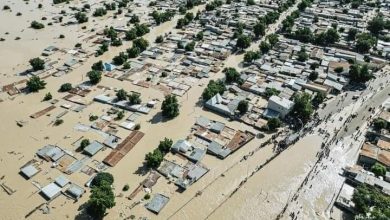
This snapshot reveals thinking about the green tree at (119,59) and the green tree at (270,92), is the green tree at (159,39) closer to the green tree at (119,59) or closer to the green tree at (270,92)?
the green tree at (119,59)

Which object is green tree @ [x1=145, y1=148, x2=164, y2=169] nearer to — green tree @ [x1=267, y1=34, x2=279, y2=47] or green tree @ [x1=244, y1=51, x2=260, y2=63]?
green tree @ [x1=244, y1=51, x2=260, y2=63]

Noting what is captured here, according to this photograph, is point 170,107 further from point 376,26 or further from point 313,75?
point 376,26

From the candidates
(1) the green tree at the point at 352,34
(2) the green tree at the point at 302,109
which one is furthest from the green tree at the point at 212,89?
(1) the green tree at the point at 352,34

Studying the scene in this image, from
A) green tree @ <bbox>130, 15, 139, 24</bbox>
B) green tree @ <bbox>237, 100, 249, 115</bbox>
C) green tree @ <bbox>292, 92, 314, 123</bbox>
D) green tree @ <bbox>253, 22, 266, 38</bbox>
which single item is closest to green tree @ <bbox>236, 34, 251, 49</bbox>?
green tree @ <bbox>253, 22, 266, 38</bbox>

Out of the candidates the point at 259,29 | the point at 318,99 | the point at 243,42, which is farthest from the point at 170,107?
the point at 259,29

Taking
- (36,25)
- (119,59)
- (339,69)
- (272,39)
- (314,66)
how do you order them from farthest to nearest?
(36,25), (272,39), (119,59), (314,66), (339,69)

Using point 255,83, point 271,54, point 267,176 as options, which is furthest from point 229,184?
point 271,54
